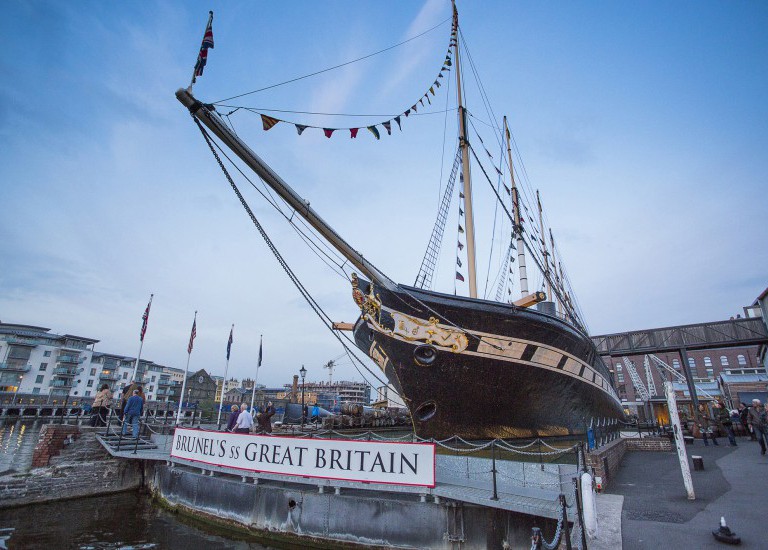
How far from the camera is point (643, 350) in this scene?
26406mm

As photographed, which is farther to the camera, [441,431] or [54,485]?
[441,431]

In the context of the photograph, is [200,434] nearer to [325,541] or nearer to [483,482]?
[325,541]

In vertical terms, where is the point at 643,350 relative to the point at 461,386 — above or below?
above

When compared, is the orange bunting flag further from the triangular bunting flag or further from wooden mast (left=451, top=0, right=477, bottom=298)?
wooden mast (left=451, top=0, right=477, bottom=298)

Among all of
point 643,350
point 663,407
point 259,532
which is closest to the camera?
point 259,532

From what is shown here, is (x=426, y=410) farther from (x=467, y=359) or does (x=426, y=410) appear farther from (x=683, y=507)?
(x=683, y=507)

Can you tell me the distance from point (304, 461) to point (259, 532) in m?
1.80

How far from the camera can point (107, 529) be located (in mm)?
8164

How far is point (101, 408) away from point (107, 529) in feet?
20.6

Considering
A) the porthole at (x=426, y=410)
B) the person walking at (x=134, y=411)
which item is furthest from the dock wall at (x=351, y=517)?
the porthole at (x=426, y=410)

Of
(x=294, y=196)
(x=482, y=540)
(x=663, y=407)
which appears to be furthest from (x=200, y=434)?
(x=663, y=407)

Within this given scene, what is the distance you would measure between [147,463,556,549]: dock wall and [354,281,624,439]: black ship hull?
4.22 m

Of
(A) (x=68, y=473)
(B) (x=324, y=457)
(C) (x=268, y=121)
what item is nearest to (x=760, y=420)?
(B) (x=324, y=457)

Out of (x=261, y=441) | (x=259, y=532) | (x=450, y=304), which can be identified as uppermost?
(x=450, y=304)
